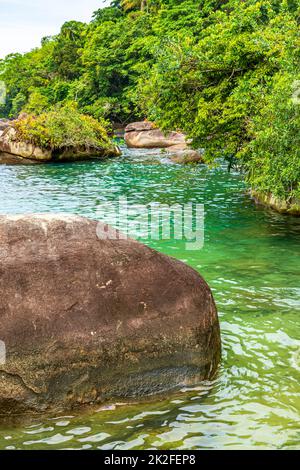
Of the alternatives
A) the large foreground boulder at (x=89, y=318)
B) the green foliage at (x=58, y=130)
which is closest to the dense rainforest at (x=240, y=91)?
the large foreground boulder at (x=89, y=318)

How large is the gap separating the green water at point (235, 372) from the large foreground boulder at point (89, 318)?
260mm

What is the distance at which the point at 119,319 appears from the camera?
19.5 feet

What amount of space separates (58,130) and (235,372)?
29.0 meters

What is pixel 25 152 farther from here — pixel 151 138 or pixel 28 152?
pixel 151 138

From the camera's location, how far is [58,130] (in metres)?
33.9

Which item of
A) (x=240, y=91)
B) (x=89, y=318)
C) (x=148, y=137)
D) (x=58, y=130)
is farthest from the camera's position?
(x=148, y=137)

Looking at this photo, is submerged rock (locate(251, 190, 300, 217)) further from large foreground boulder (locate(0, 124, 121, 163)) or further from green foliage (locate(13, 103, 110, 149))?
large foreground boulder (locate(0, 124, 121, 163))

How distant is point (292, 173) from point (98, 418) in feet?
29.2

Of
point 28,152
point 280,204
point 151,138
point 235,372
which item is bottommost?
point 235,372

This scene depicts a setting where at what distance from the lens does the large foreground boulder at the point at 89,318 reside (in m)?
5.62

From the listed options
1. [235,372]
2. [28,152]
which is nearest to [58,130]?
[28,152]

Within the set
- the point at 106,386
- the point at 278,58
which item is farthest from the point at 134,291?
the point at 278,58

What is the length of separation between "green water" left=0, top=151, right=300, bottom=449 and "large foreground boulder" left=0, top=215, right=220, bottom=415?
26 centimetres

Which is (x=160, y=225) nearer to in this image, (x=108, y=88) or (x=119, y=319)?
(x=119, y=319)
